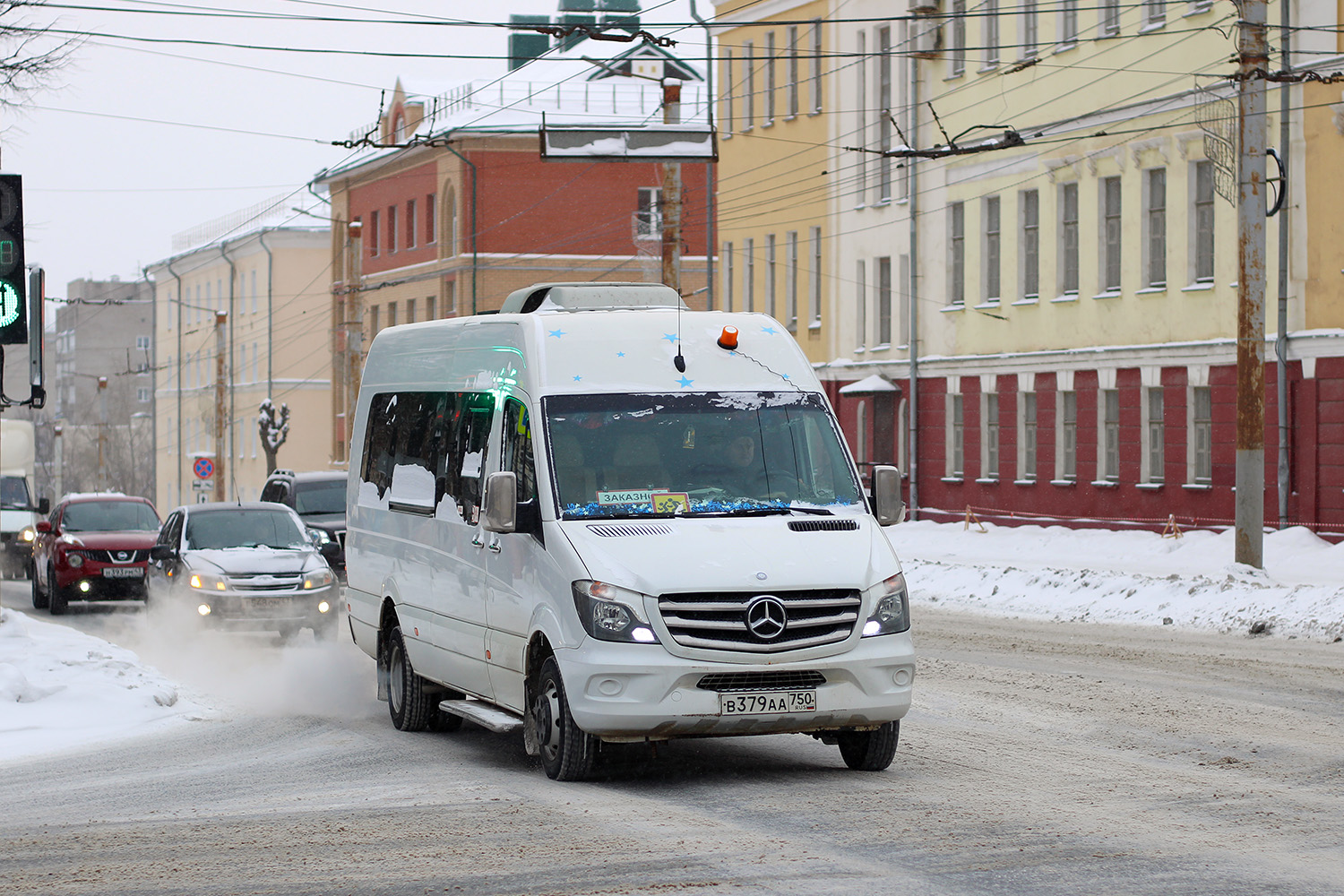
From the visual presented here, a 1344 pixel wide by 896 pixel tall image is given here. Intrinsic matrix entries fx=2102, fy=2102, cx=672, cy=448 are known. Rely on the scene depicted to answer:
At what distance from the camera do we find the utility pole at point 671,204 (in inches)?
1177

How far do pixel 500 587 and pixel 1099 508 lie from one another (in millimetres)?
29173

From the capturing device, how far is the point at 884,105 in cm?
4731

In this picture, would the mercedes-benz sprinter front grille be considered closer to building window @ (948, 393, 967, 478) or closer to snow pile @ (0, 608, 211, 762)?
snow pile @ (0, 608, 211, 762)

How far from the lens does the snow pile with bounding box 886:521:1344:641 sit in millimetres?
21828

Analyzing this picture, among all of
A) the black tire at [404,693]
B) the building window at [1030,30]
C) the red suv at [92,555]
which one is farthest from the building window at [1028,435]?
the black tire at [404,693]

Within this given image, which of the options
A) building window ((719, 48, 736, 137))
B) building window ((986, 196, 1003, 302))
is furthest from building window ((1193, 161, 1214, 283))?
building window ((719, 48, 736, 137))

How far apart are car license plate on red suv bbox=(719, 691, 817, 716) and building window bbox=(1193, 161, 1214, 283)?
2737 cm

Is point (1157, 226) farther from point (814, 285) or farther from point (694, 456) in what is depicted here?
point (694, 456)

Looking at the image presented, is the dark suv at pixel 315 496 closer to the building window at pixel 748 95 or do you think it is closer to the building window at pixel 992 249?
the building window at pixel 992 249

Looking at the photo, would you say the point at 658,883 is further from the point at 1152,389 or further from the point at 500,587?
the point at 1152,389

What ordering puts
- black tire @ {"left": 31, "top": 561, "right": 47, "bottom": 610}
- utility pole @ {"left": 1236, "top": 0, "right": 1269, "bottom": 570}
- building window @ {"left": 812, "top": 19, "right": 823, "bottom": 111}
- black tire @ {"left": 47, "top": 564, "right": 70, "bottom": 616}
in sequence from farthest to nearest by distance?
building window @ {"left": 812, "top": 19, "right": 823, "bottom": 111} → black tire @ {"left": 31, "top": 561, "right": 47, "bottom": 610} → black tire @ {"left": 47, "top": 564, "right": 70, "bottom": 616} → utility pole @ {"left": 1236, "top": 0, "right": 1269, "bottom": 570}

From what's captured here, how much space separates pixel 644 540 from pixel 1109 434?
30.1m

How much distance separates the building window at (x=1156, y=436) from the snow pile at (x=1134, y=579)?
5.23ft

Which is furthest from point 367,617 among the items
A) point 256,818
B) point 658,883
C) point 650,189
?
point 650,189
